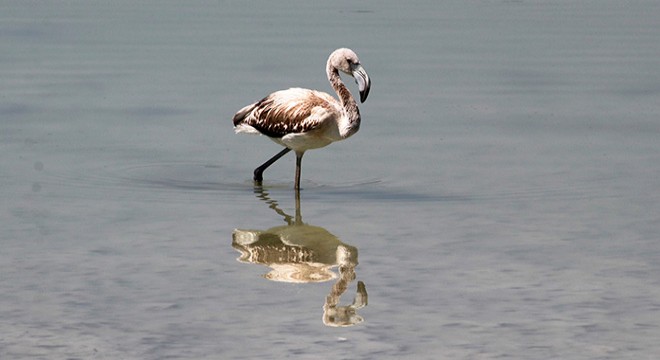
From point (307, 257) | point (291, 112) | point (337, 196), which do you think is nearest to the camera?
point (307, 257)

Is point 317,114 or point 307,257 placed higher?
point 317,114

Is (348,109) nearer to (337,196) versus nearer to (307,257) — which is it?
(337,196)

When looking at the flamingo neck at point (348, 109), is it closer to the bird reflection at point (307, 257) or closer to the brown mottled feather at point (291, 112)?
the brown mottled feather at point (291, 112)

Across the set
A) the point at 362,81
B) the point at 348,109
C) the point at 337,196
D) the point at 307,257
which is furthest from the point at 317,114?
the point at 307,257

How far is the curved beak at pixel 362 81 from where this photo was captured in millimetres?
13414

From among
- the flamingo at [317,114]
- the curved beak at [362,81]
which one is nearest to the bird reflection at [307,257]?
the flamingo at [317,114]

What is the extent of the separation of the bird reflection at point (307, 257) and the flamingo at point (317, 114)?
1.05 m

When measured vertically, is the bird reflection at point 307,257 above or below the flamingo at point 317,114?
below

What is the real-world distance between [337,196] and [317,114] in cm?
79

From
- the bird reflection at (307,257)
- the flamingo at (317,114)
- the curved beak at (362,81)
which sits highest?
the curved beak at (362,81)

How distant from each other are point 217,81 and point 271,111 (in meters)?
5.53

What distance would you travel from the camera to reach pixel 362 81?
13547mm

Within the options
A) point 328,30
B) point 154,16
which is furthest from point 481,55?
point 154,16

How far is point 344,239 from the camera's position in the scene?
11.7 metres
